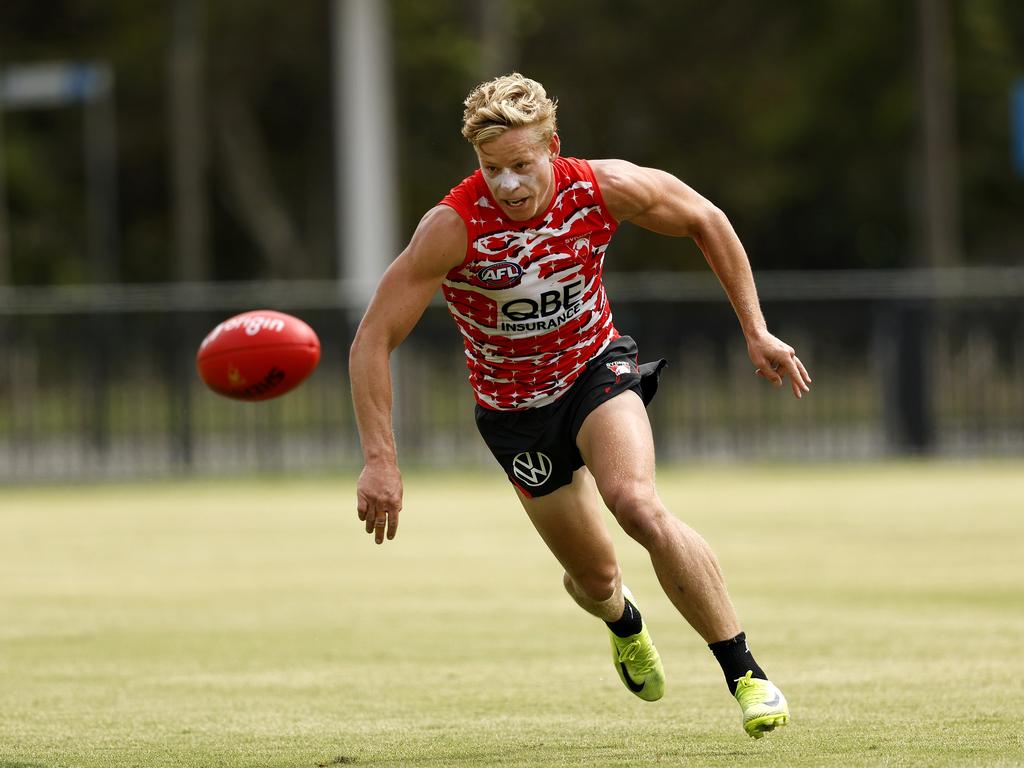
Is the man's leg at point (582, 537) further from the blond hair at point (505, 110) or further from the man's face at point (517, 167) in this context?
the blond hair at point (505, 110)

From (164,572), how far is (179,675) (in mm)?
4443

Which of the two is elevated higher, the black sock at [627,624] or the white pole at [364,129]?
the white pole at [364,129]

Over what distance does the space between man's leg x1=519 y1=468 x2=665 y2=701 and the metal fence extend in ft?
44.7

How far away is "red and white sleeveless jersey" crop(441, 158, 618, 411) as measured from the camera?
21.8ft

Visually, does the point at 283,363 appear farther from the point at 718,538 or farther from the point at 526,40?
the point at 526,40

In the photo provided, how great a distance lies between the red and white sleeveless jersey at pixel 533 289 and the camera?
666 cm

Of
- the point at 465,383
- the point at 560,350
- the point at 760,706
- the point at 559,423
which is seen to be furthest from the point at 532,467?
the point at 465,383

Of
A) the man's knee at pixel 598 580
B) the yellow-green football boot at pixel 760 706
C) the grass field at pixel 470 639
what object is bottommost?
the grass field at pixel 470 639

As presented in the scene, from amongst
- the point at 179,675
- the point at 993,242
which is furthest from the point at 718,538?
the point at 993,242

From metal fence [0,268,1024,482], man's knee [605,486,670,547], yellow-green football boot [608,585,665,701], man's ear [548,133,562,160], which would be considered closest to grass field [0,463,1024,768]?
yellow-green football boot [608,585,665,701]

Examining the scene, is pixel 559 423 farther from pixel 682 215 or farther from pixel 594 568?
pixel 682 215

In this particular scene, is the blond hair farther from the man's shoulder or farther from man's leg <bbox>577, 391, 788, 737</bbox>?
man's leg <bbox>577, 391, 788, 737</bbox>

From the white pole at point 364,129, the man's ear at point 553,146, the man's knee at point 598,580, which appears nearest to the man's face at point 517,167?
the man's ear at point 553,146

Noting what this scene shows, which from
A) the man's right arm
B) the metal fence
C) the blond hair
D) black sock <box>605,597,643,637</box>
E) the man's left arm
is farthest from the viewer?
the metal fence
